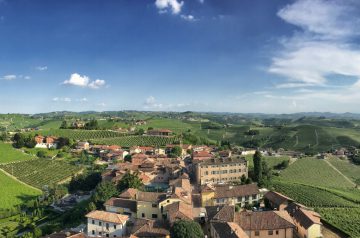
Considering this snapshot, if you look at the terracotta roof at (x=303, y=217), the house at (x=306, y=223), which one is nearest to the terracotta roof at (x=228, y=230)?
the house at (x=306, y=223)

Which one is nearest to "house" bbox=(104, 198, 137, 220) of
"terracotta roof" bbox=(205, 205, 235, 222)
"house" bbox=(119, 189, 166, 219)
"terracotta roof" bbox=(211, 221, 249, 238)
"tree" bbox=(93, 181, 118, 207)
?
"house" bbox=(119, 189, 166, 219)

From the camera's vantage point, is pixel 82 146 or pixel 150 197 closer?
pixel 150 197

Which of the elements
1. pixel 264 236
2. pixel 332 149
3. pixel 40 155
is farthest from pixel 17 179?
pixel 332 149

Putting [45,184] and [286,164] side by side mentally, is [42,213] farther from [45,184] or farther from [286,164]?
[286,164]

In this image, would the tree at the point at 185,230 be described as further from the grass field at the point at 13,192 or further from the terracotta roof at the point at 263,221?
the grass field at the point at 13,192

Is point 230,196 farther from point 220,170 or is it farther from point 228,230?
point 220,170

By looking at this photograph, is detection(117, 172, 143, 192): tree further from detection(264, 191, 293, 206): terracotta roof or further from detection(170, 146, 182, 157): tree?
detection(170, 146, 182, 157): tree

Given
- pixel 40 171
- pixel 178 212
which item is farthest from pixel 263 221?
pixel 40 171
